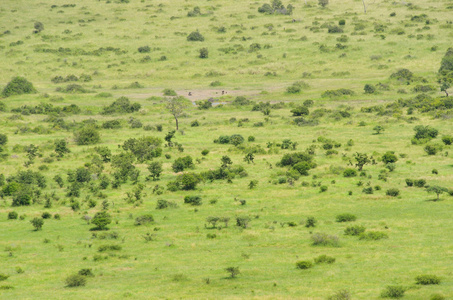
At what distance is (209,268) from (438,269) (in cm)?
1369

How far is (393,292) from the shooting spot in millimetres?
29094

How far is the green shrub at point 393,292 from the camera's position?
95.3ft

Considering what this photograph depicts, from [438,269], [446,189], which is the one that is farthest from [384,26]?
[438,269]

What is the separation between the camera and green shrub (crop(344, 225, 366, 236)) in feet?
141

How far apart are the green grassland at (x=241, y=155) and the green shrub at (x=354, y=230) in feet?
1.94

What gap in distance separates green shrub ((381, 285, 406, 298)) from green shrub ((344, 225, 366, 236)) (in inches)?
526

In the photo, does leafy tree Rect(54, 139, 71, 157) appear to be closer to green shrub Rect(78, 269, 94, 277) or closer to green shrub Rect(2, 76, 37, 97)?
green shrub Rect(78, 269, 94, 277)

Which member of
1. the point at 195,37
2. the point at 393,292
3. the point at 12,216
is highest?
the point at 195,37

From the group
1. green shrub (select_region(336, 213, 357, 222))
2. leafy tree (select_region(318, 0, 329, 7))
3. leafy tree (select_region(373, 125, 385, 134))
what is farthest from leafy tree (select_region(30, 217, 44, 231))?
leafy tree (select_region(318, 0, 329, 7))

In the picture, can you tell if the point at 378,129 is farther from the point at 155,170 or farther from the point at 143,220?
the point at 143,220

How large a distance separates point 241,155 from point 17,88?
2672 inches

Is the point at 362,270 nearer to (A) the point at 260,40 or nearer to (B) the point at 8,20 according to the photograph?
(A) the point at 260,40

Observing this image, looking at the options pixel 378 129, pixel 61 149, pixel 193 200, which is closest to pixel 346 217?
pixel 193 200

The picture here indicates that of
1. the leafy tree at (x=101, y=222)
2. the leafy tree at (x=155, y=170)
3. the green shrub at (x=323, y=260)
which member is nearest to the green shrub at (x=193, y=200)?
the leafy tree at (x=101, y=222)
